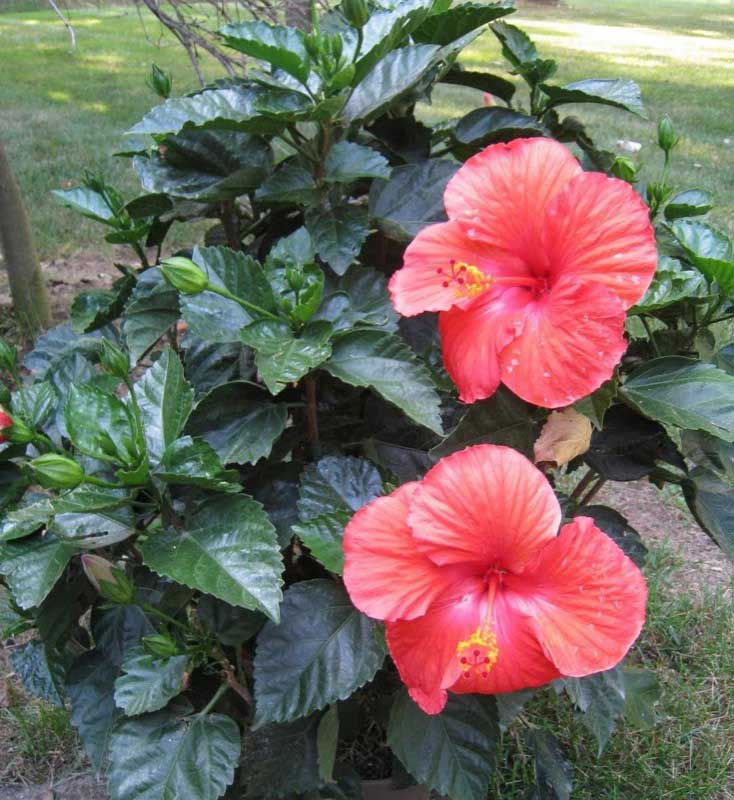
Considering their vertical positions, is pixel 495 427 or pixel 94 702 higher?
pixel 495 427

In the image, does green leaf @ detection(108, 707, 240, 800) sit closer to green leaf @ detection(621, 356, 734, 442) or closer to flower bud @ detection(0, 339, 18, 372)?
flower bud @ detection(0, 339, 18, 372)

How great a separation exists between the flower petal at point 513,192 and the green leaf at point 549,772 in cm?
85

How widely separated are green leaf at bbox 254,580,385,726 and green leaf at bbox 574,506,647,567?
337 millimetres

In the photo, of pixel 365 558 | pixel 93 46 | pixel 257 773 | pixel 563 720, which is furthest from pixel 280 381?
pixel 93 46

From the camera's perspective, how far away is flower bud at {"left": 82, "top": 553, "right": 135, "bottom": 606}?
982 millimetres

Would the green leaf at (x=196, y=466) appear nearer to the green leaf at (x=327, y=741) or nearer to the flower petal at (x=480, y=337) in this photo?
the flower petal at (x=480, y=337)

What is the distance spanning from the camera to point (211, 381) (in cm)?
113

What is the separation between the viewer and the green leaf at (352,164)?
1.02 m

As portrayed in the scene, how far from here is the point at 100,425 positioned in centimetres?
94

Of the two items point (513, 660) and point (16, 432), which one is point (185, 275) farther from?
point (513, 660)

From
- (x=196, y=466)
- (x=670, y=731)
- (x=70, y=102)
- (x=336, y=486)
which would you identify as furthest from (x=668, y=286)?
(x=70, y=102)

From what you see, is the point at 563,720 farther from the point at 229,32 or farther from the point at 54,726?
the point at 229,32

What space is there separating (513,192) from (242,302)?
1.01 ft

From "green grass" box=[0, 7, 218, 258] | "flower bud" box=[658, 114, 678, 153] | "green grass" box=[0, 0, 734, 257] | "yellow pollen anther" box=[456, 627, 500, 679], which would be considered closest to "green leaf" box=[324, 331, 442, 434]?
"yellow pollen anther" box=[456, 627, 500, 679]
